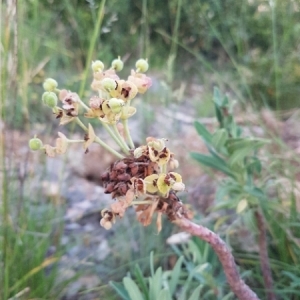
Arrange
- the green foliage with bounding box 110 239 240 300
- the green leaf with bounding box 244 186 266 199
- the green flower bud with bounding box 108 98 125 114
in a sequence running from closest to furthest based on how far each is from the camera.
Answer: the green flower bud with bounding box 108 98 125 114 < the green foliage with bounding box 110 239 240 300 < the green leaf with bounding box 244 186 266 199

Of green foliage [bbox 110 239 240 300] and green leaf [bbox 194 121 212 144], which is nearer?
green foliage [bbox 110 239 240 300]

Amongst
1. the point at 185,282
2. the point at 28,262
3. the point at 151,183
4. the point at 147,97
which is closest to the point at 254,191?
the point at 185,282

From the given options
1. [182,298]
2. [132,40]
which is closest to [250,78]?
[132,40]

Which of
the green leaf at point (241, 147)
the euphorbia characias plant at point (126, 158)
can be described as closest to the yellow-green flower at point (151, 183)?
the euphorbia characias plant at point (126, 158)

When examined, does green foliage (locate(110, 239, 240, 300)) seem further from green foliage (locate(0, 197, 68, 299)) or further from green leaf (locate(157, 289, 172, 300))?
green foliage (locate(0, 197, 68, 299))

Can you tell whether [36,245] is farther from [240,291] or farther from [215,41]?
[215,41]

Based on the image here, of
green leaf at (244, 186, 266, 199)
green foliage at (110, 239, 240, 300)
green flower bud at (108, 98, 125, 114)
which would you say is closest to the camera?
green flower bud at (108, 98, 125, 114)

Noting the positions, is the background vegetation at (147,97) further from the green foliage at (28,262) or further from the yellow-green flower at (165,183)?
the yellow-green flower at (165,183)

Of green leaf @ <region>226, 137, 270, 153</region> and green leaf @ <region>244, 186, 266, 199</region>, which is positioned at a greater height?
green leaf @ <region>226, 137, 270, 153</region>

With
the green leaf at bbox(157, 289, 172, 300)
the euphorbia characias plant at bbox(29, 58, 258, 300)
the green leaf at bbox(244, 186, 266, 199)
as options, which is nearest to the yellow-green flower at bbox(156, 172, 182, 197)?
the euphorbia characias plant at bbox(29, 58, 258, 300)
